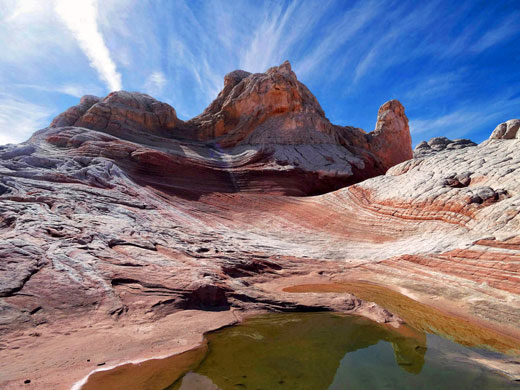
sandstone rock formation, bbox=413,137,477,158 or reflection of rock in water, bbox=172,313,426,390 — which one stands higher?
sandstone rock formation, bbox=413,137,477,158

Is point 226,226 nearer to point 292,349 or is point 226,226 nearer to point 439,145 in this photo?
point 292,349

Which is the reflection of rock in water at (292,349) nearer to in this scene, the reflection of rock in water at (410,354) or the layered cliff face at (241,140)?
the reflection of rock in water at (410,354)

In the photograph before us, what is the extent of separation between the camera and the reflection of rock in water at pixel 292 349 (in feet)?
11.3

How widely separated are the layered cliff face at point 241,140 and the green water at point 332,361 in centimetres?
1221

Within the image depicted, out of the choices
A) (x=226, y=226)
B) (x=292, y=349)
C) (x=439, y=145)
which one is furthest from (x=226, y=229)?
(x=439, y=145)

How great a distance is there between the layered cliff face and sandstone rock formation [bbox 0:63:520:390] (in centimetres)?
16

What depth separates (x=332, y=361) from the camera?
395 cm

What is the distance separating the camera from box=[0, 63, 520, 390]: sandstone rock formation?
5535 mm

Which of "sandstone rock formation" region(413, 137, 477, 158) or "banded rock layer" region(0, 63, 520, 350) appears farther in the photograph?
"sandstone rock formation" region(413, 137, 477, 158)

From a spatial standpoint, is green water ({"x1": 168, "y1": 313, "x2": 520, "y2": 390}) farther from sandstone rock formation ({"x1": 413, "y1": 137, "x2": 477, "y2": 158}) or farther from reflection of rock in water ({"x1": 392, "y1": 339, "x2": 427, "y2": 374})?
sandstone rock formation ({"x1": 413, "y1": 137, "x2": 477, "y2": 158})

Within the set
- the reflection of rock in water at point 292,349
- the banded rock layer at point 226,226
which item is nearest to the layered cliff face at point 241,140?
the banded rock layer at point 226,226

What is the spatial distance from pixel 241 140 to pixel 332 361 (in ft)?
73.7

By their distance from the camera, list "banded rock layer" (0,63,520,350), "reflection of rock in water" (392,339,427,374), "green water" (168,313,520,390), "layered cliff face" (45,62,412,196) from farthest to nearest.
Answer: "layered cliff face" (45,62,412,196) < "banded rock layer" (0,63,520,350) < "reflection of rock in water" (392,339,427,374) < "green water" (168,313,520,390)

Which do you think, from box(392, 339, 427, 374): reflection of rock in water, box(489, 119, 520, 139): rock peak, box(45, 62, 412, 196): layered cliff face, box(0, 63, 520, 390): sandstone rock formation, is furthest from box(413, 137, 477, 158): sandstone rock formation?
box(392, 339, 427, 374): reflection of rock in water
